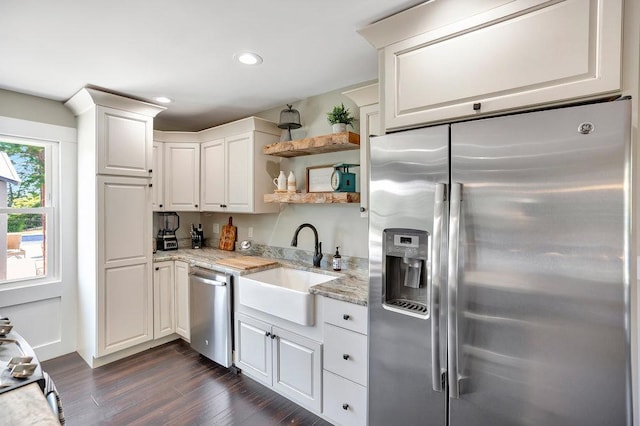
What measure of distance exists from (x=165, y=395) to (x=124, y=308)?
0.96 m

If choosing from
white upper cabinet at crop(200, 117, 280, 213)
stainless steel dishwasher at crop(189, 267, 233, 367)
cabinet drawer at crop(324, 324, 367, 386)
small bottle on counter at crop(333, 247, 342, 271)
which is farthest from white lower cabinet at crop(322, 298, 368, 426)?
white upper cabinet at crop(200, 117, 280, 213)

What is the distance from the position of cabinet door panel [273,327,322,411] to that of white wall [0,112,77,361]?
2210mm

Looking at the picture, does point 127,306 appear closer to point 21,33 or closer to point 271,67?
point 21,33

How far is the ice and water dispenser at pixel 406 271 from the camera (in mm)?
1438

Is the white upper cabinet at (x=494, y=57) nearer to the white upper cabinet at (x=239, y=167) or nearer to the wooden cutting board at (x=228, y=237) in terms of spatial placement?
the white upper cabinet at (x=239, y=167)

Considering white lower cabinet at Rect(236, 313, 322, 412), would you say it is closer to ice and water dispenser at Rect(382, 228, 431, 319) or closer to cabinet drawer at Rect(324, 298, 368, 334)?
cabinet drawer at Rect(324, 298, 368, 334)

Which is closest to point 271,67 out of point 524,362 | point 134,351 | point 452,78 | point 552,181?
point 452,78

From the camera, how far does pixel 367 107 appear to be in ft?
7.27

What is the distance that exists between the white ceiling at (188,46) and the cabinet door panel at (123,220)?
0.82 meters

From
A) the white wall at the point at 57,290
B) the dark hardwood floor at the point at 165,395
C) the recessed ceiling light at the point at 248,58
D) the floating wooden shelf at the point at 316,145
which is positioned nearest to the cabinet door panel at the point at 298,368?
the dark hardwood floor at the point at 165,395

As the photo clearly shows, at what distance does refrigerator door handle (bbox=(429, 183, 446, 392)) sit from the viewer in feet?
4.30

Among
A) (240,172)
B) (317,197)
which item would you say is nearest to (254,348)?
(317,197)

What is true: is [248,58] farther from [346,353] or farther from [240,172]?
[346,353]

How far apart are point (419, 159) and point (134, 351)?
318 cm
